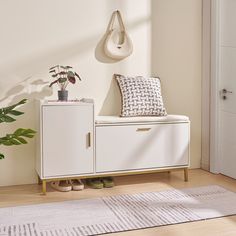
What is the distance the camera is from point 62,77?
3998 mm

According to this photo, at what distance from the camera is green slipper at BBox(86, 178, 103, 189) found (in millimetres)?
3893

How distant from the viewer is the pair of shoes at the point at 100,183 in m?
3.90

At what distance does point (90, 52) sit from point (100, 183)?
1244mm

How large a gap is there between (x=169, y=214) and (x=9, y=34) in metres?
2.09

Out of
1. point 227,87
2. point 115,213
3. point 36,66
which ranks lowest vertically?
point 115,213

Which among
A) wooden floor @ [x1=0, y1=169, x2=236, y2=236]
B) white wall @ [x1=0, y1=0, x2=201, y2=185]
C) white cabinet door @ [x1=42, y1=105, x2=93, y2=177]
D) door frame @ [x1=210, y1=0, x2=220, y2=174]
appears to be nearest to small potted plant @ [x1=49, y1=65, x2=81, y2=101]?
white wall @ [x1=0, y1=0, x2=201, y2=185]

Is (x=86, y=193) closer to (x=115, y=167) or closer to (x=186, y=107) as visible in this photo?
(x=115, y=167)

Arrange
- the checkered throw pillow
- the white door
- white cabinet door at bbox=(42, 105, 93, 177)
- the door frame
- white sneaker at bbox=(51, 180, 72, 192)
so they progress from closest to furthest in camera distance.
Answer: white cabinet door at bbox=(42, 105, 93, 177), white sneaker at bbox=(51, 180, 72, 192), the checkered throw pillow, the white door, the door frame

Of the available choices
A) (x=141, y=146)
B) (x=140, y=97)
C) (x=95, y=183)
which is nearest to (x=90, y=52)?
(x=140, y=97)

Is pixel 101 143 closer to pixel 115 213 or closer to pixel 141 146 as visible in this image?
pixel 141 146

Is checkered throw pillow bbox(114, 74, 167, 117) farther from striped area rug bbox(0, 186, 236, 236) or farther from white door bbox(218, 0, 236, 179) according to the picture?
striped area rug bbox(0, 186, 236, 236)

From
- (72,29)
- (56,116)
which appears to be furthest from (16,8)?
(56,116)

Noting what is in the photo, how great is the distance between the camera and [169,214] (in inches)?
126

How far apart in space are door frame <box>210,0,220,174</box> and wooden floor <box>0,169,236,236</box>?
0.20m
